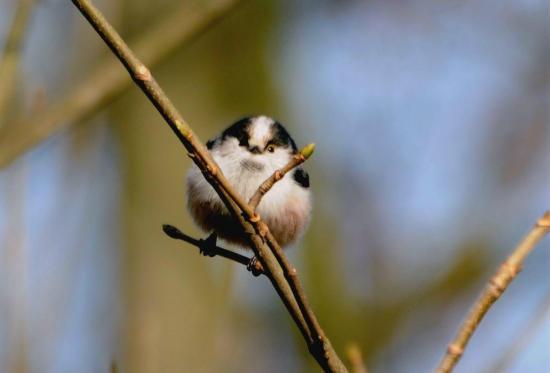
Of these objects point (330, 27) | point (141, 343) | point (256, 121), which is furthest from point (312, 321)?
point (330, 27)

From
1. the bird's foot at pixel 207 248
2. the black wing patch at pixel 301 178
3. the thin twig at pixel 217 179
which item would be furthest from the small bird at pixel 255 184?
the thin twig at pixel 217 179

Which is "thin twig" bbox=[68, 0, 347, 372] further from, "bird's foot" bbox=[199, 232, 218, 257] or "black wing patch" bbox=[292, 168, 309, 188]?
"black wing patch" bbox=[292, 168, 309, 188]

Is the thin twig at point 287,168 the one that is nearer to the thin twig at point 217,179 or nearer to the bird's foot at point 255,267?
the thin twig at point 217,179

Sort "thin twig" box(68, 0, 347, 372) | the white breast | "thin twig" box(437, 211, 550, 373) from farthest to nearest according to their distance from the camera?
the white breast
"thin twig" box(68, 0, 347, 372)
"thin twig" box(437, 211, 550, 373)

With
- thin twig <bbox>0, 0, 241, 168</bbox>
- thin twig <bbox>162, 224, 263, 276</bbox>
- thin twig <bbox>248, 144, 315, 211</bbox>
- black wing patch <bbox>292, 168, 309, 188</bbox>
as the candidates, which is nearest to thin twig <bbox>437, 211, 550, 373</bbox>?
thin twig <bbox>248, 144, 315, 211</bbox>

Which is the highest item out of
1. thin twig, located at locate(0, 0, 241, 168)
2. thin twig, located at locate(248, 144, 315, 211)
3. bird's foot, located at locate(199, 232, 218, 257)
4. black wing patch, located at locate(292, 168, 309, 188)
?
thin twig, located at locate(0, 0, 241, 168)

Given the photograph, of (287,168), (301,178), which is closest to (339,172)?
(301,178)

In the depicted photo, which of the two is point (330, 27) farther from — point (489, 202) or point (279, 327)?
point (279, 327)

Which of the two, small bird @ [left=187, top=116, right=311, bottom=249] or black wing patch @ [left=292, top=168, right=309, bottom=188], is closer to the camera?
small bird @ [left=187, top=116, right=311, bottom=249]

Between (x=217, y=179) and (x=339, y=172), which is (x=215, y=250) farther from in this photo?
(x=339, y=172)
